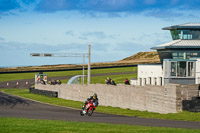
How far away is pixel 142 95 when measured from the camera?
3497 centimetres

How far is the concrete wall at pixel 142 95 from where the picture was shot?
28.5m

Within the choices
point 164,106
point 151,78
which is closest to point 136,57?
point 151,78

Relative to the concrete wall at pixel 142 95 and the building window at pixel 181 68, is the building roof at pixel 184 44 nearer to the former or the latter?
the building window at pixel 181 68

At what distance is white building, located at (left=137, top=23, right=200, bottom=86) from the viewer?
51.7m

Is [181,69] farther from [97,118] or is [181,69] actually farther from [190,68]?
[97,118]

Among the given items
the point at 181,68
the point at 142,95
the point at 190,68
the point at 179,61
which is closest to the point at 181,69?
the point at 181,68

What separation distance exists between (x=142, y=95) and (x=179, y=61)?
18498 mm

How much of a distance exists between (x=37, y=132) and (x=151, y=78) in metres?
45.3

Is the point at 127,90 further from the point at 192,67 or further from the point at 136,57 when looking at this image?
the point at 136,57

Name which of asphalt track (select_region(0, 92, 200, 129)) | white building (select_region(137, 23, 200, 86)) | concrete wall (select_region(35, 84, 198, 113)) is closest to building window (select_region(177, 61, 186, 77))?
white building (select_region(137, 23, 200, 86))

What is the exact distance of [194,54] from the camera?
5600cm

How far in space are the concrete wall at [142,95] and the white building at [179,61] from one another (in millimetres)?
10793

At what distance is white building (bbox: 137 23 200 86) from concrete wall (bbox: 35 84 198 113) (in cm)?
1079

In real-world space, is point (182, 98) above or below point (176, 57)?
below
